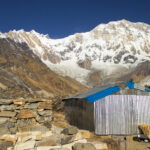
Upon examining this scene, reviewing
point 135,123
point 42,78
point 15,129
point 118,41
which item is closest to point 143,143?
point 135,123

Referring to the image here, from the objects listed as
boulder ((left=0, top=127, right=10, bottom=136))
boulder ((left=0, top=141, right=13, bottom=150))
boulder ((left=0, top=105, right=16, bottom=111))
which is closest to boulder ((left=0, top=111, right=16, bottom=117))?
boulder ((left=0, top=105, right=16, bottom=111))

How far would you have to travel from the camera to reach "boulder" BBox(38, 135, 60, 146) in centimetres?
697

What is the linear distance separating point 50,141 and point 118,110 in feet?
15.1

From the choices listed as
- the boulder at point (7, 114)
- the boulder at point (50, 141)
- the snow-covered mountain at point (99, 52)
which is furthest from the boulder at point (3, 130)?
the snow-covered mountain at point (99, 52)

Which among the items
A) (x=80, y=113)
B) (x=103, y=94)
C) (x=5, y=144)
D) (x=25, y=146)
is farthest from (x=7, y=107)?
(x=80, y=113)

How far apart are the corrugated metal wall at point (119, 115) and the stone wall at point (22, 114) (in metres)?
3.31

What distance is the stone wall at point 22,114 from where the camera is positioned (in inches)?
290

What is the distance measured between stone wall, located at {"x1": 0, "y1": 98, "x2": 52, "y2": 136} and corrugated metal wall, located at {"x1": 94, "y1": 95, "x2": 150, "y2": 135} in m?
3.31

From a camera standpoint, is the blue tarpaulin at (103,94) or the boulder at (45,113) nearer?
the boulder at (45,113)

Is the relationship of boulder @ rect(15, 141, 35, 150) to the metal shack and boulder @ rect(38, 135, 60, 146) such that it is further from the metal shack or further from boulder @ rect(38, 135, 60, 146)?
the metal shack

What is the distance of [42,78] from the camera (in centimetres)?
5750

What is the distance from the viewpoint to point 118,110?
1055cm

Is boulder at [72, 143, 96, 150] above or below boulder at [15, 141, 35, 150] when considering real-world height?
below

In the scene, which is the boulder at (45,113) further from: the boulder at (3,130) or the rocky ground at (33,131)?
the boulder at (3,130)
